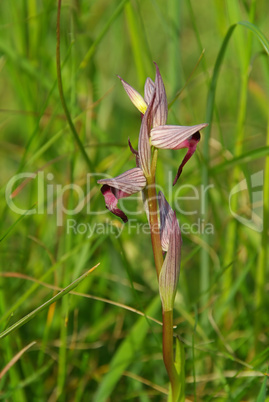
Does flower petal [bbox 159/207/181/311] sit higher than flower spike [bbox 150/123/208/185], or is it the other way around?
flower spike [bbox 150/123/208/185]

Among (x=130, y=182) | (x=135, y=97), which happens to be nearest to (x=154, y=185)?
(x=130, y=182)

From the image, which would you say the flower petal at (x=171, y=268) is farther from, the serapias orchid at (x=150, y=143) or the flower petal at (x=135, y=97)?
the flower petal at (x=135, y=97)

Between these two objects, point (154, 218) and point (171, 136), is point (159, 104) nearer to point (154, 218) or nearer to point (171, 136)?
point (171, 136)

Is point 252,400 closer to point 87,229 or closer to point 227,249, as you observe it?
point 227,249

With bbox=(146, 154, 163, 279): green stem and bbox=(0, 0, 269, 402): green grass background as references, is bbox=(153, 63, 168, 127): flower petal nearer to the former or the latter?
bbox=(146, 154, 163, 279): green stem

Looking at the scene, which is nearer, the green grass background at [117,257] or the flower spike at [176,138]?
the flower spike at [176,138]

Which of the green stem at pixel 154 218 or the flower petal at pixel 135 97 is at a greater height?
the flower petal at pixel 135 97

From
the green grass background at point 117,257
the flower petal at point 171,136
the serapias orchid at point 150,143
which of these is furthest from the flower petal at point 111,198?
the green grass background at point 117,257

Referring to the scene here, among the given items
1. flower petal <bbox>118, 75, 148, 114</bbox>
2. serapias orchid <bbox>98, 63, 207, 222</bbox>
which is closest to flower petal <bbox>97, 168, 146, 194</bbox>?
serapias orchid <bbox>98, 63, 207, 222</bbox>

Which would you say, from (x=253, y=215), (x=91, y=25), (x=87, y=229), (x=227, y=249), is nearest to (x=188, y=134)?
(x=87, y=229)
